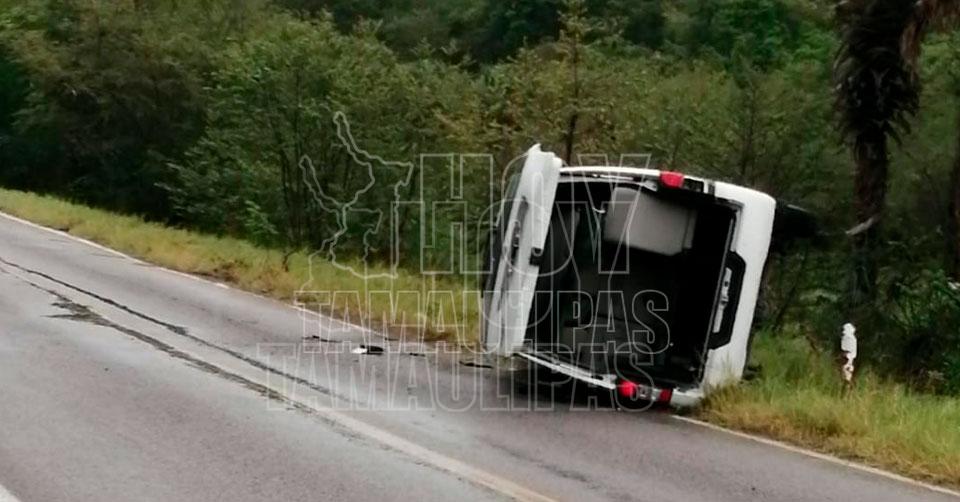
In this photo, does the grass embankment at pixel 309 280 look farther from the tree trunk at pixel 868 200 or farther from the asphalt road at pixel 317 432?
the tree trunk at pixel 868 200

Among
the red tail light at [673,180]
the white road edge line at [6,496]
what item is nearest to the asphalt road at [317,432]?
the white road edge line at [6,496]

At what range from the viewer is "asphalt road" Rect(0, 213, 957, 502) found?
6.84m

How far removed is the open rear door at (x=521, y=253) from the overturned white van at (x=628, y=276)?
0.01 m

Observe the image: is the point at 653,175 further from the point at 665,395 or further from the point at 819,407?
the point at 819,407

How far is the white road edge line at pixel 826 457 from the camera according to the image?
740 cm

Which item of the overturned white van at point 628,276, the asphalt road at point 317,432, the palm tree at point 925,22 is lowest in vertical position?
the asphalt road at point 317,432

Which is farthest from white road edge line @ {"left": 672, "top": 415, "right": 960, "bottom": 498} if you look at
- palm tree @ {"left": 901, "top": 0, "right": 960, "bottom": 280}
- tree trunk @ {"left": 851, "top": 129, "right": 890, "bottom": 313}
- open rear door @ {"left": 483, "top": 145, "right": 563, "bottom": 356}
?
palm tree @ {"left": 901, "top": 0, "right": 960, "bottom": 280}

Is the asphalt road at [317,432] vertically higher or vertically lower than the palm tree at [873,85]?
lower

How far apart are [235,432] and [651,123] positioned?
17221 millimetres

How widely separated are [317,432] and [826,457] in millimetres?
3417

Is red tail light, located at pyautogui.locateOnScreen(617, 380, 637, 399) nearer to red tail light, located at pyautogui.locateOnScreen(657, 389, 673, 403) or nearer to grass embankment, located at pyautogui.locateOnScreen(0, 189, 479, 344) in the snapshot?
red tail light, located at pyautogui.locateOnScreen(657, 389, 673, 403)

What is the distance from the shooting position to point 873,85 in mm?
14812

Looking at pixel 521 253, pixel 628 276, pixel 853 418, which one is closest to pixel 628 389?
pixel 521 253

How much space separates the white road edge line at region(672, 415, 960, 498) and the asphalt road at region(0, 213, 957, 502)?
0.09m
